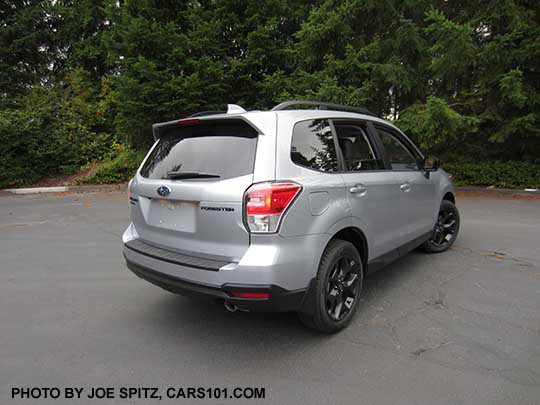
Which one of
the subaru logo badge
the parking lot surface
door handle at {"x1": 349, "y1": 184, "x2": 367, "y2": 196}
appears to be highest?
the subaru logo badge

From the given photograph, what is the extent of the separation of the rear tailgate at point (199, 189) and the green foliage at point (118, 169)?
1070 cm

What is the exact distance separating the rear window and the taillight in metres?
0.18

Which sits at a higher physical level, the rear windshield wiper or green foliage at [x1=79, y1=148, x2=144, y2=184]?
the rear windshield wiper

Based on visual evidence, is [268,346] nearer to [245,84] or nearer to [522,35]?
[522,35]

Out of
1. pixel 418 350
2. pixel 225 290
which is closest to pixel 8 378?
pixel 225 290

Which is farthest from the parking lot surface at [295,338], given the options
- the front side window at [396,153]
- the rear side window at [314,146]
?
the rear side window at [314,146]

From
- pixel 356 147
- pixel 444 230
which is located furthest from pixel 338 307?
pixel 444 230

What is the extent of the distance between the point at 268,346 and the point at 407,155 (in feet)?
8.57

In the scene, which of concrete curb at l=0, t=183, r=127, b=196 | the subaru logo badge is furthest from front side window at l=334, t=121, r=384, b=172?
concrete curb at l=0, t=183, r=127, b=196

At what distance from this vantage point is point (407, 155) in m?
3.97

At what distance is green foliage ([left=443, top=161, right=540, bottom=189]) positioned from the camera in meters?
9.53

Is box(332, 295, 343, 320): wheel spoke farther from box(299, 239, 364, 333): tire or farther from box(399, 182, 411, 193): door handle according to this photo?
box(399, 182, 411, 193): door handle

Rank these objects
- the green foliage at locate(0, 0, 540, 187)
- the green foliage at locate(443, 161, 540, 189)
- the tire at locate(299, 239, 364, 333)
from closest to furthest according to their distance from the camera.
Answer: the tire at locate(299, 239, 364, 333) < the green foliage at locate(0, 0, 540, 187) < the green foliage at locate(443, 161, 540, 189)

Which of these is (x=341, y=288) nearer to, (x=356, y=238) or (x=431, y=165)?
(x=356, y=238)
